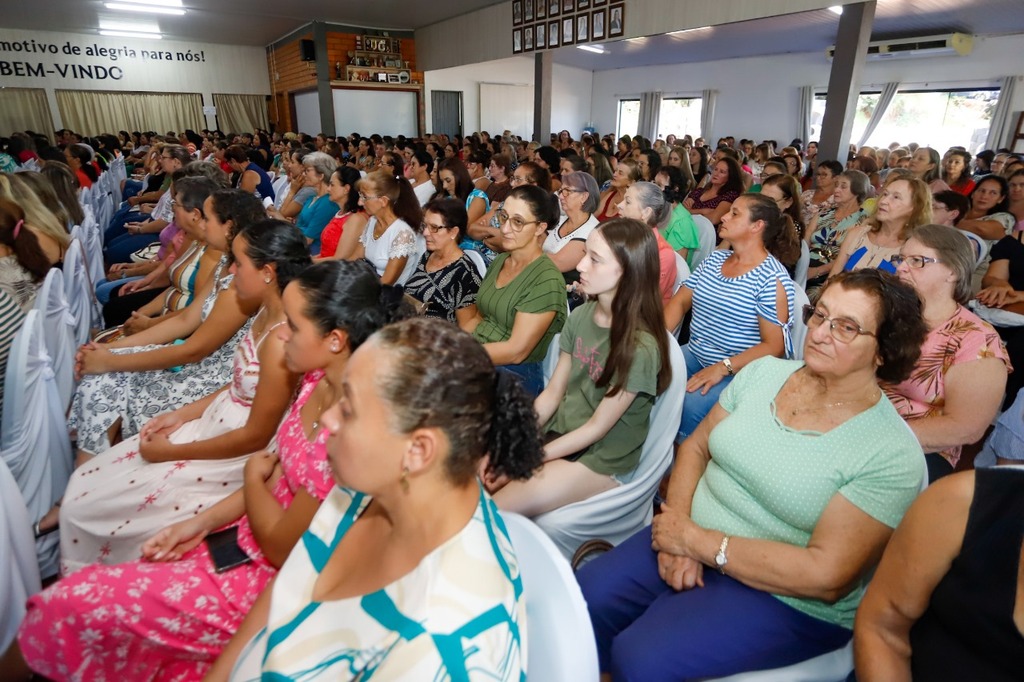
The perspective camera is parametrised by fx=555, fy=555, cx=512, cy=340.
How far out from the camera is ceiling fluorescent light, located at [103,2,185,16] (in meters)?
9.46

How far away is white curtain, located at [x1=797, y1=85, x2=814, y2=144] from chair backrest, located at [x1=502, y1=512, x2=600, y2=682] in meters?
14.7

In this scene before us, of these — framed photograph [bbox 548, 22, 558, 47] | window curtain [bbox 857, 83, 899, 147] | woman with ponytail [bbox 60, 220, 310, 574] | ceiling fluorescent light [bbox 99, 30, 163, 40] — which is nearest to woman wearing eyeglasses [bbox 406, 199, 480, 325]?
woman with ponytail [bbox 60, 220, 310, 574]

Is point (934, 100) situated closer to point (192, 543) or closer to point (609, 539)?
point (609, 539)

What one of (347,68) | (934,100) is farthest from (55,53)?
(934,100)

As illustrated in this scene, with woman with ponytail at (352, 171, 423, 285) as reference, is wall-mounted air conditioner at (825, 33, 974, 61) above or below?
above

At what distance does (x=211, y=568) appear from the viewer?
132 centimetres

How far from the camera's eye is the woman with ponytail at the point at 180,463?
158 cm

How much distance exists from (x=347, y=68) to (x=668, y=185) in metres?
10.5

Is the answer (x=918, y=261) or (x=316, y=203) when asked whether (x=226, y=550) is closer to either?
(x=918, y=261)

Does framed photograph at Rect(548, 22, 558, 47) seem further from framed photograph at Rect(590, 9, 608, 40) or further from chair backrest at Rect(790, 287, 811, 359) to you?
chair backrest at Rect(790, 287, 811, 359)

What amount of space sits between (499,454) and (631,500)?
0.86 metres

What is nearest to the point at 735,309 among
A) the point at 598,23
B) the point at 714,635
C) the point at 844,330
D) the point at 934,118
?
the point at 844,330

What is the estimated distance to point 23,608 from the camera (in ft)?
4.43

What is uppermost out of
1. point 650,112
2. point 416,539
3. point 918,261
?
point 650,112
